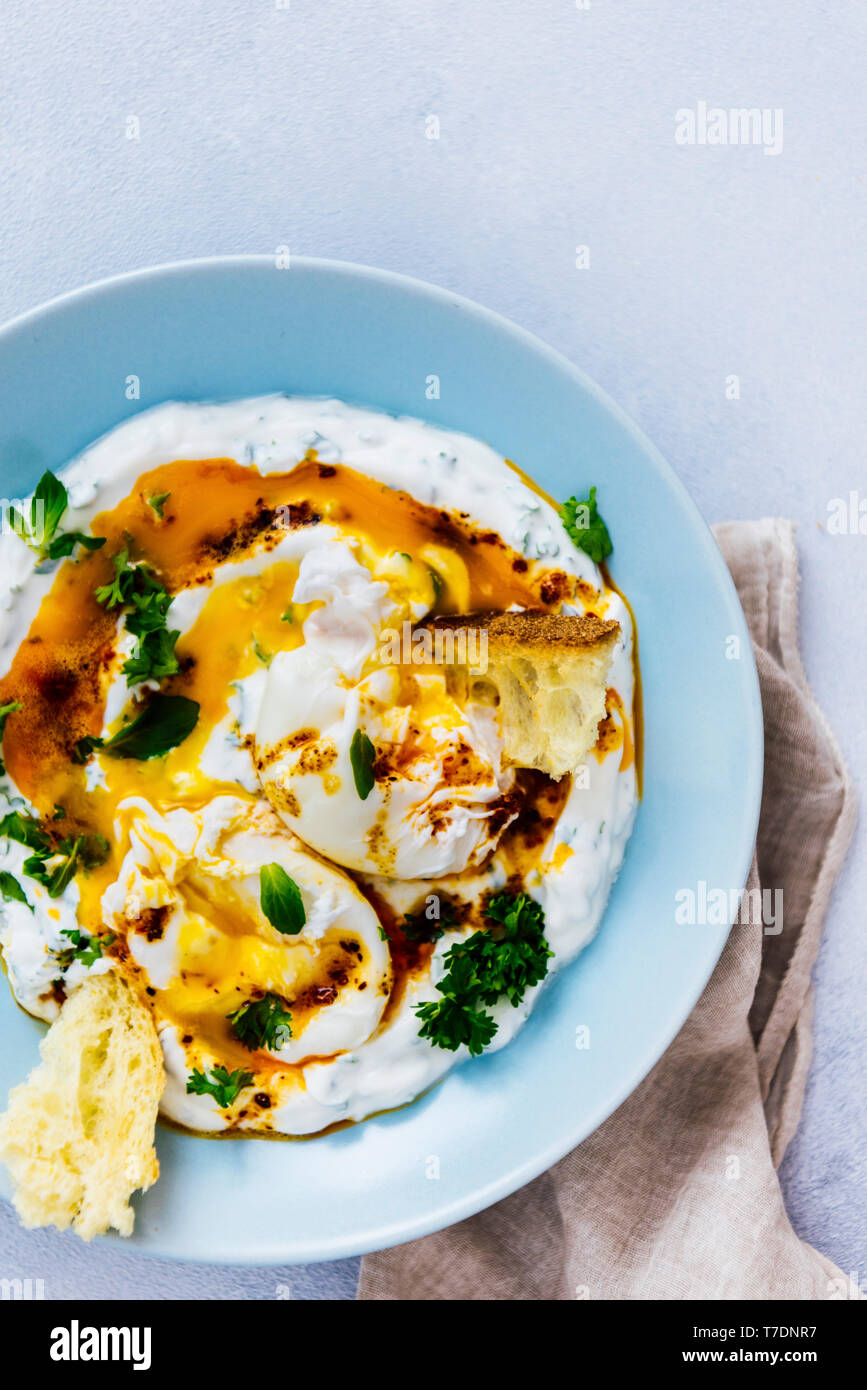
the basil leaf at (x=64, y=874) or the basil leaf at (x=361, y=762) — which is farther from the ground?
the basil leaf at (x=361, y=762)

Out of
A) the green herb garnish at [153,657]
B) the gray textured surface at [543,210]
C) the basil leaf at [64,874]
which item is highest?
the gray textured surface at [543,210]

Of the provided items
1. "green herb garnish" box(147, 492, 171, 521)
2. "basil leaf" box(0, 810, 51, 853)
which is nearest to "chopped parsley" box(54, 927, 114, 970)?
"basil leaf" box(0, 810, 51, 853)

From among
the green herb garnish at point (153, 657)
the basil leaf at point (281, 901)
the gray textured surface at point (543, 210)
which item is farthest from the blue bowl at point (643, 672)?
the basil leaf at point (281, 901)

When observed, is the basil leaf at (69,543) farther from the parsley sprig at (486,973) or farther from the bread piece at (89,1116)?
the parsley sprig at (486,973)

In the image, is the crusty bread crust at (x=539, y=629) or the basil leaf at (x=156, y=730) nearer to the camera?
the crusty bread crust at (x=539, y=629)

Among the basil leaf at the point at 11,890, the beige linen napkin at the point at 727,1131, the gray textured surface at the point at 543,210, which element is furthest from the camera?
the gray textured surface at the point at 543,210

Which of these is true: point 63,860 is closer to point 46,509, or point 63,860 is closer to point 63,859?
point 63,859

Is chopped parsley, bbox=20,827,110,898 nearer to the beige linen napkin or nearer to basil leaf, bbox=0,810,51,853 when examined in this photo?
basil leaf, bbox=0,810,51,853
